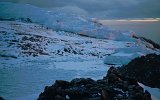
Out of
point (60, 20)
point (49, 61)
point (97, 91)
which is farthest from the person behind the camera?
point (60, 20)

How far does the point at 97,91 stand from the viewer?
7.41 meters

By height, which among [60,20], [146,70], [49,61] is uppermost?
[60,20]

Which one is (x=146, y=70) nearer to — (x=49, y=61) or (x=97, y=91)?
(x=97, y=91)

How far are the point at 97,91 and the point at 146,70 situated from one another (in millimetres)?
5417

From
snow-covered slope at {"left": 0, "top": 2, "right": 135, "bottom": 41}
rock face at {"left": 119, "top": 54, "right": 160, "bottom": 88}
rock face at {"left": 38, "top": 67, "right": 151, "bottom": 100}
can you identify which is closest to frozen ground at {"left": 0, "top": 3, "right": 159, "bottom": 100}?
snow-covered slope at {"left": 0, "top": 2, "right": 135, "bottom": 41}

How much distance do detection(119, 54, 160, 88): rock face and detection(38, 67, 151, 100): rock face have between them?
289cm

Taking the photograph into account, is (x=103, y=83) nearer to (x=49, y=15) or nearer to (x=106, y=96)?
(x=106, y=96)

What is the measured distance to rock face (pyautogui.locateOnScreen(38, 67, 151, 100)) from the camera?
23.2 feet

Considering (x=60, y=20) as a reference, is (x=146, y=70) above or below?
below

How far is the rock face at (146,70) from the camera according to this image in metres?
11.4

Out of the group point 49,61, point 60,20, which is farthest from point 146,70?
point 60,20

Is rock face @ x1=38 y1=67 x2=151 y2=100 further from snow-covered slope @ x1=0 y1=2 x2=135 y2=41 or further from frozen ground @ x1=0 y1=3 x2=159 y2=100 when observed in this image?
snow-covered slope @ x1=0 y1=2 x2=135 y2=41

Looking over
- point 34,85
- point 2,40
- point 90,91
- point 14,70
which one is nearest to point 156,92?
point 90,91

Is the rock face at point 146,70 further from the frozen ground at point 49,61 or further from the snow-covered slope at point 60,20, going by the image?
the snow-covered slope at point 60,20
